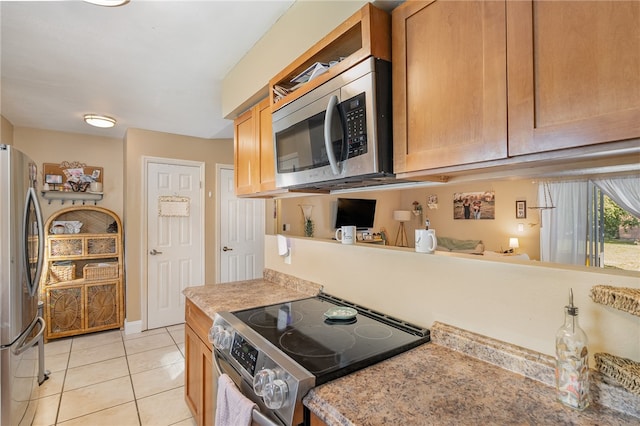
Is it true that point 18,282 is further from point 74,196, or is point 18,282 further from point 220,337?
point 74,196

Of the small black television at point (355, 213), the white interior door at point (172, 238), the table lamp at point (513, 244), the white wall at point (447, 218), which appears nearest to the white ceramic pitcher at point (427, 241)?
the white wall at point (447, 218)

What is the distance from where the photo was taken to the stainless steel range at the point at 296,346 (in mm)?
907

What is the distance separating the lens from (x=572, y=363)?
0.78m

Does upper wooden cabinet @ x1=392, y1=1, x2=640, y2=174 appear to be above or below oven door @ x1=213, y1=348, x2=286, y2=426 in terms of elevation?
above

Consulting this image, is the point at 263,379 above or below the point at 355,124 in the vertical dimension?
below

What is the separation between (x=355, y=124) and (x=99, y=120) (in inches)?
130

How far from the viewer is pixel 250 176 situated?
83.5 inches

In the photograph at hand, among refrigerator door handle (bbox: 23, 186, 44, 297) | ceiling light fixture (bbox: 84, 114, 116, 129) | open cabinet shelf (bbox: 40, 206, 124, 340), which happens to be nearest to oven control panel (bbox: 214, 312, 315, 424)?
refrigerator door handle (bbox: 23, 186, 44, 297)

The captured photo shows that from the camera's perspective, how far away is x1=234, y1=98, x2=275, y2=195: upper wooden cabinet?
190 cm

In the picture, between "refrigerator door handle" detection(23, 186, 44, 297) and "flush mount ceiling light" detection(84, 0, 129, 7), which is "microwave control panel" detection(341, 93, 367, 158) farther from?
"refrigerator door handle" detection(23, 186, 44, 297)

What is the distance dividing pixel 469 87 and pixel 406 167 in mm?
301

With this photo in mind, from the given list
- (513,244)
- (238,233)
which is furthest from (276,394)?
(513,244)

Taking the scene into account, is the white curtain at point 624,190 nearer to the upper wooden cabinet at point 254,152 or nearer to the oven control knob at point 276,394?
the oven control knob at point 276,394

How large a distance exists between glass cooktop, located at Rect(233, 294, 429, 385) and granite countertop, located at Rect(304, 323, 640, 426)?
43 mm
